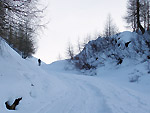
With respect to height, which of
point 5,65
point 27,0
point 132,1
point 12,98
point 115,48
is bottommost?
point 12,98

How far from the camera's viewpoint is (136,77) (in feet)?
24.9

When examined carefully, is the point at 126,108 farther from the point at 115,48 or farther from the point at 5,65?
the point at 115,48

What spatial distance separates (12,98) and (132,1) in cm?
2036

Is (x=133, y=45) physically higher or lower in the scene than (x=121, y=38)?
lower

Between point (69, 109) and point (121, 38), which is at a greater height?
point (121, 38)

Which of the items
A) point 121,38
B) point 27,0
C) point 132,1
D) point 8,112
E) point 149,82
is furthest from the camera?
point 132,1

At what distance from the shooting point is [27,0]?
4.81 meters

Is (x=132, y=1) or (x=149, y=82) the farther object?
(x=132, y=1)

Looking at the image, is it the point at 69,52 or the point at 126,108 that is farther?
the point at 69,52

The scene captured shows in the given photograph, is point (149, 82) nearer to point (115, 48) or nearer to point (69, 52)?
point (115, 48)

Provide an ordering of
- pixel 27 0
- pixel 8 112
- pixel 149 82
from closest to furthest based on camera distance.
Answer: pixel 8 112 → pixel 27 0 → pixel 149 82

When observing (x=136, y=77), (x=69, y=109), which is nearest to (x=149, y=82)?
(x=136, y=77)

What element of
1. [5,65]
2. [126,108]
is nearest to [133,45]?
[126,108]

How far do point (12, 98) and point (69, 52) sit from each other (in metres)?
30.6
